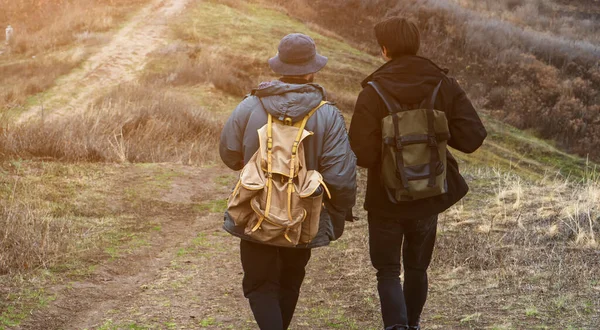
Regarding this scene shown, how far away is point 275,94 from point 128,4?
80.3 ft

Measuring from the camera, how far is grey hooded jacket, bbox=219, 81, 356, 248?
133 inches

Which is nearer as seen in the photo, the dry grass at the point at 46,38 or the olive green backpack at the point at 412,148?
the olive green backpack at the point at 412,148

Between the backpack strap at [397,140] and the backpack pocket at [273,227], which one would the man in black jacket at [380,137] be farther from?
the backpack pocket at [273,227]

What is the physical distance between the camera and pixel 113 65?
18609 mm

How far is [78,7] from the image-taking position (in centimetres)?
2492

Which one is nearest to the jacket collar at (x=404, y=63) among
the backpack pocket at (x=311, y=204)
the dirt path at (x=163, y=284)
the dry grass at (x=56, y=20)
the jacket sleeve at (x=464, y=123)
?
the jacket sleeve at (x=464, y=123)

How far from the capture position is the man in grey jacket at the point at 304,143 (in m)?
3.40

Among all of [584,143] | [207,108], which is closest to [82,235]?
[207,108]

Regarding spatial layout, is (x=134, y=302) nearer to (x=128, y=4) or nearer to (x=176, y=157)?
(x=176, y=157)

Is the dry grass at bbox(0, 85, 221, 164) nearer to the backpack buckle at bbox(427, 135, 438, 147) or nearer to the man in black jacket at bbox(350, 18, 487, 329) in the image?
the man in black jacket at bbox(350, 18, 487, 329)

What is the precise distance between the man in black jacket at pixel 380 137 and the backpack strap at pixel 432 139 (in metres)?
0.04

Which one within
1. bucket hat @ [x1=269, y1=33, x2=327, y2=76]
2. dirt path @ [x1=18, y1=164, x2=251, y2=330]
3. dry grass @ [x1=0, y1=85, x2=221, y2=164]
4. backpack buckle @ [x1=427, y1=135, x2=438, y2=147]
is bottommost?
dry grass @ [x1=0, y1=85, x2=221, y2=164]

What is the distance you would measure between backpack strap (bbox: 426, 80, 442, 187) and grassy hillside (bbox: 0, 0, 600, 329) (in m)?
1.43

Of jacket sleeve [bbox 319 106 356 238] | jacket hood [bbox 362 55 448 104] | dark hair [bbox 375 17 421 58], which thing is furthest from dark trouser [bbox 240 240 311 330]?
dark hair [bbox 375 17 421 58]
